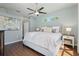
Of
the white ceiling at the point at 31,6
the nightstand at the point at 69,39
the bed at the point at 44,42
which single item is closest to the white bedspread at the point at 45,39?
the bed at the point at 44,42

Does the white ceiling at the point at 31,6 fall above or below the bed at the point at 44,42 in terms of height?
above

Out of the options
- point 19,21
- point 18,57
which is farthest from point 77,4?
point 18,57

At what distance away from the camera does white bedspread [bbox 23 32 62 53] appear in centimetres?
135

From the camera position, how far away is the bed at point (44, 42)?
1.35 metres

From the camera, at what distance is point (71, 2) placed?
1246 millimetres

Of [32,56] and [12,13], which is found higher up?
[12,13]

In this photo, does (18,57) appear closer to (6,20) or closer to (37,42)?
(37,42)

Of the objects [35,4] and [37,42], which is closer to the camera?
[35,4]

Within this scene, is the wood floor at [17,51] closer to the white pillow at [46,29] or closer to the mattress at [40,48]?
the mattress at [40,48]

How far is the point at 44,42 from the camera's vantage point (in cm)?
146

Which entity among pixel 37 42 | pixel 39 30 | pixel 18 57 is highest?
pixel 39 30

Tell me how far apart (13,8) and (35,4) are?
395 mm

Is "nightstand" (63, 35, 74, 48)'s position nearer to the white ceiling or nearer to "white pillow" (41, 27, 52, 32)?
"white pillow" (41, 27, 52, 32)

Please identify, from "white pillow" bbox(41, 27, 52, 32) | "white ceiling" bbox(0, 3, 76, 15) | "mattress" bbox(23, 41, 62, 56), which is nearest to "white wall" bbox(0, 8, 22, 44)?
"white ceiling" bbox(0, 3, 76, 15)
